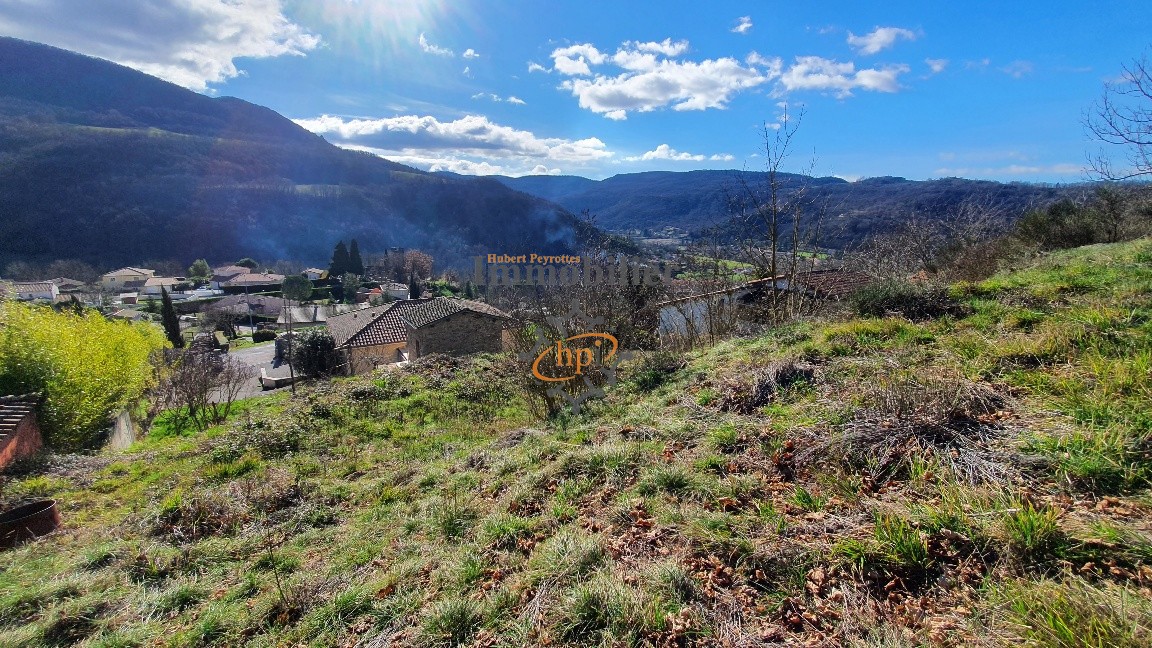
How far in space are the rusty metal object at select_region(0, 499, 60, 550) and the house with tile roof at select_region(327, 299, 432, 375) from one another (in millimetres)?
15693

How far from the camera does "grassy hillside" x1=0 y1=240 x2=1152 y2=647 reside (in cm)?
212

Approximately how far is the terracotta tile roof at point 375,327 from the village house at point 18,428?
13106 millimetres

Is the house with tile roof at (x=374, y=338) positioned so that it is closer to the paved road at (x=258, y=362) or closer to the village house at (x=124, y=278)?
the paved road at (x=258, y=362)

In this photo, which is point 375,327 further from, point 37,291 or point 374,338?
point 37,291

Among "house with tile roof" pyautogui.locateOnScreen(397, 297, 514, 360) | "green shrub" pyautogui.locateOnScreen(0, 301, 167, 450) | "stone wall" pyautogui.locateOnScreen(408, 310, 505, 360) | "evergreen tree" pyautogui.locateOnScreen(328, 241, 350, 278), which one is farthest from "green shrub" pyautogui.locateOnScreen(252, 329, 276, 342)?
"green shrub" pyautogui.locateOnScreen(0, 301, 167, 450)

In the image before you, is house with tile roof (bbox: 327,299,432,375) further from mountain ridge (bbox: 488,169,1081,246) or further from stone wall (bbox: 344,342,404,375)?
mountain ridge (bbox: 488,169,1081,246)

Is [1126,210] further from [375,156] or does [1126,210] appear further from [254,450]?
[375,156]

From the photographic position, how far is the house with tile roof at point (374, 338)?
22.4 meters

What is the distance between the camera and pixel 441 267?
254ft

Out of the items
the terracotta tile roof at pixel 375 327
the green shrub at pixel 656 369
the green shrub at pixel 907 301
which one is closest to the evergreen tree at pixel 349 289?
the terracotta tile roof at pixel 375 327

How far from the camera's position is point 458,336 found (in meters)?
22.7

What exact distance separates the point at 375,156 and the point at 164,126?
187ft

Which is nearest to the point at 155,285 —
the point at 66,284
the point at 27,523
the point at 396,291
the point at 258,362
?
the point at 66,284

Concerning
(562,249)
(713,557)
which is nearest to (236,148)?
(562,249)
